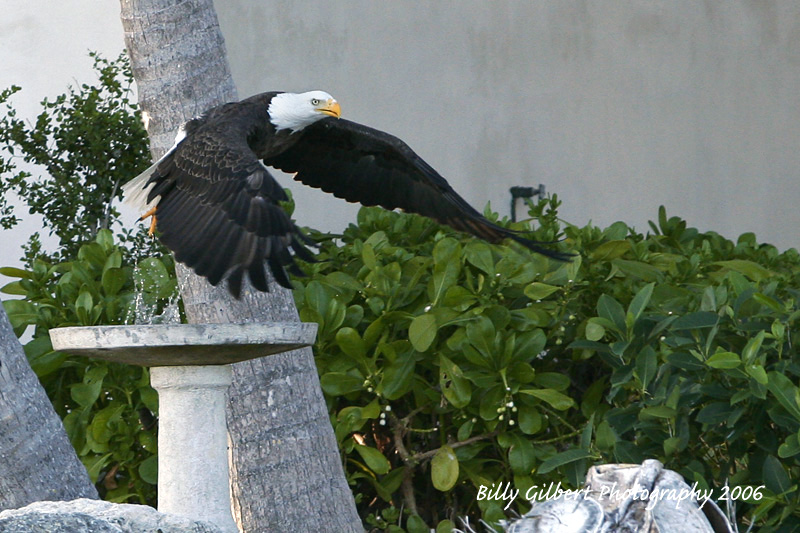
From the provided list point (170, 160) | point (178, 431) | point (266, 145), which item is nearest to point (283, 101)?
point (266, 145)

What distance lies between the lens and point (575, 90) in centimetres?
634

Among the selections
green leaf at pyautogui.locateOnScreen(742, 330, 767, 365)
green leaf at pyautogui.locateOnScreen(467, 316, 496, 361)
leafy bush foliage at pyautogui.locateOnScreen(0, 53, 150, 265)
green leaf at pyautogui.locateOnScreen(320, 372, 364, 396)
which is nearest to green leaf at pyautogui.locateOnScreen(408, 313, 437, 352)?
green leaf at pyautogui.locateOnScreen(467, 316, 496, 361)

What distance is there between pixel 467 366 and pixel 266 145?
0.95 meters

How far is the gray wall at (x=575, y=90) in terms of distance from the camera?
553 centimetres

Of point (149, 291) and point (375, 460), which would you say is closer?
point (375, 460)

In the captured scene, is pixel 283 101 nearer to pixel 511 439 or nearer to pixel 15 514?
pixel 511 439

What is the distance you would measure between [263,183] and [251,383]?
2.69ft

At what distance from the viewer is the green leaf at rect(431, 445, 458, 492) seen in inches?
130

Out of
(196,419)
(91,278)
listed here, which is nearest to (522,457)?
(196,419)

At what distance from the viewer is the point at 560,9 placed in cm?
630

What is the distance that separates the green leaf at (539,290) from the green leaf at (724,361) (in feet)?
2.38

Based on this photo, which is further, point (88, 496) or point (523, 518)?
point (88, 496)

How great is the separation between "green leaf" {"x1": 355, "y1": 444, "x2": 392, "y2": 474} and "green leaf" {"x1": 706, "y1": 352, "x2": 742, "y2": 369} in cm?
110

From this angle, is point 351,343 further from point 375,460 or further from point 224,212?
point 224,212
